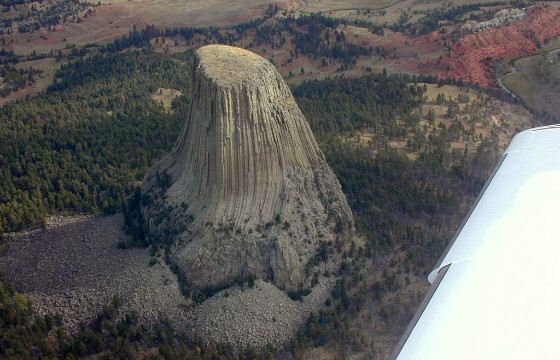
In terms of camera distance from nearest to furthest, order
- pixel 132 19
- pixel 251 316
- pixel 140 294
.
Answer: pixel 251 316
pixel 140 294
pixel 132 19

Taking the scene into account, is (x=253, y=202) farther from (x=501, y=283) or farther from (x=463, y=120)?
(x=463, y=120)

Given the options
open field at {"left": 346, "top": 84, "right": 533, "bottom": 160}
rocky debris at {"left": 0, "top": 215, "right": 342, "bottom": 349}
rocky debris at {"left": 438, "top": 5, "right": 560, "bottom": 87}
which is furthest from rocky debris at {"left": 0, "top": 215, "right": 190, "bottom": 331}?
rocky debris at {"left": 438, "top": 5, "right": 560, "bottom": 87}

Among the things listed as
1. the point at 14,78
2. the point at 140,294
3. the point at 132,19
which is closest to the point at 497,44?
the point at 140,294

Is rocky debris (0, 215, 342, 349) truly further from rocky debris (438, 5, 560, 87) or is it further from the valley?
rocky debris (438, 5, 560, 87)

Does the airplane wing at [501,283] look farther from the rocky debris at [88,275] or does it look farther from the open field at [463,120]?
Result: the open field at [463,120]

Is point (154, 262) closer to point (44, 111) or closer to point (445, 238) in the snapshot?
point (445, 238)

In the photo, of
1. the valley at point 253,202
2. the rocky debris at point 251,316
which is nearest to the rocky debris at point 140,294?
the rocky debris at point 251,316

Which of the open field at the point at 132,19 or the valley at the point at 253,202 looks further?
the open field at the point at 132,19
